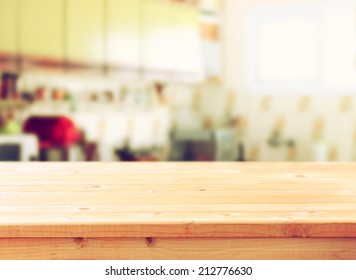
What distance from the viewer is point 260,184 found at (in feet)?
4.01

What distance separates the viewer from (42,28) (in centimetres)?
401

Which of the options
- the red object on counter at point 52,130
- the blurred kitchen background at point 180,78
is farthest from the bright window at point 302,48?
the red object on counter at point 52,130

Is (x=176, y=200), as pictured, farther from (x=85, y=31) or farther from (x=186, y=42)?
(x=186, y=42)

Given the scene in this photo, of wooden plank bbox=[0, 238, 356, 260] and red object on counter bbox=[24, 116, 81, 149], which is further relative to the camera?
red object on counter bbox=[24, 116, 81, 149]

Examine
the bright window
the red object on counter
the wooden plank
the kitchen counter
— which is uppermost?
the bright window

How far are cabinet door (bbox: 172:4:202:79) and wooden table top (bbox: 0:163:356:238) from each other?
3808mm

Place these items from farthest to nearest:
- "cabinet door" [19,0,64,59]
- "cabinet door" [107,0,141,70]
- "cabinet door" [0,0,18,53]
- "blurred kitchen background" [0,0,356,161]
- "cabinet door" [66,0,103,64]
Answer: "cabinet door" [107,0,141,70] → "cabinet door" [66,0,103,64] → "blurred kitchen background" [0,0,356,161] → "cabinet door" [19,0,64,59] → "cabinet door" [0,0,18,53]

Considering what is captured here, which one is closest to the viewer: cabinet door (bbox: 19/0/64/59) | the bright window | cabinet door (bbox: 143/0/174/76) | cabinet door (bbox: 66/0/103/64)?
cabinet door (bbox: 19/0/64/59)

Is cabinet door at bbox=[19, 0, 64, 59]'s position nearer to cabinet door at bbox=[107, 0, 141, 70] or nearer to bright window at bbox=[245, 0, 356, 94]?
cabinet door at bbox=[107, 0, 141, 70]

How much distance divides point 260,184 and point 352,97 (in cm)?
423

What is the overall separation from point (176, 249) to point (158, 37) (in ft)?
13.9

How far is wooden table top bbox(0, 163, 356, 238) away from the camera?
0.88 meters

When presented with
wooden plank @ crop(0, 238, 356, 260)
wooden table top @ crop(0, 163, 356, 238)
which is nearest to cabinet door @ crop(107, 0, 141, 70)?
wooden table top @ crop(0, 163, 356, 238)

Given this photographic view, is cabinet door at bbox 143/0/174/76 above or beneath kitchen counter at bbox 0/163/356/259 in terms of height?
above
